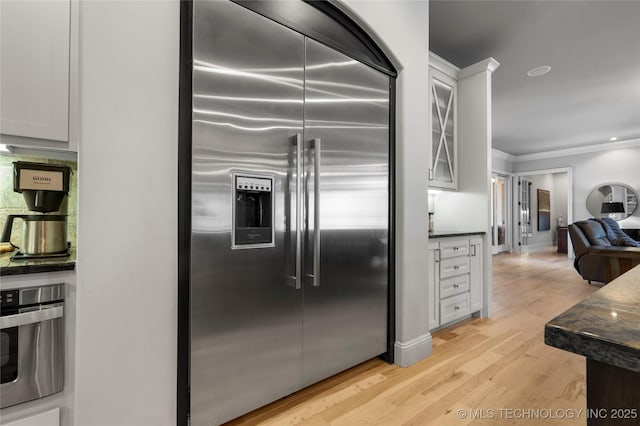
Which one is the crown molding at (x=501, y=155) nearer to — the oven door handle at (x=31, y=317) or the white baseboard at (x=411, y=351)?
the white baseboard at (x=411, y=351)

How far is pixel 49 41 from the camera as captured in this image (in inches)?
43.6

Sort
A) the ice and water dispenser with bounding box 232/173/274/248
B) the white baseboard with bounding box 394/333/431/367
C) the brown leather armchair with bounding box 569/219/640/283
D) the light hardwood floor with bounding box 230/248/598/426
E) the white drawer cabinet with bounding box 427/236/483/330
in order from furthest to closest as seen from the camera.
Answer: the brown leather armchair with bounding box 569/219/640/283
the white drawer cabinet with bounding box 427/236/483/330
the white baseboard with bounding box 394/333/431/367
the light hardwood floor with bounding box 230/248/598/426
the ice and water dispenser with bounding box 232/173/274/248

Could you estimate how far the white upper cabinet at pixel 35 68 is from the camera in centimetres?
105

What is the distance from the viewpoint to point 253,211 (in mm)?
1605

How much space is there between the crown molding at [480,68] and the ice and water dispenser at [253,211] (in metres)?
2.77

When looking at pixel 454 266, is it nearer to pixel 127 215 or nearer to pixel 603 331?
pixel 603 331

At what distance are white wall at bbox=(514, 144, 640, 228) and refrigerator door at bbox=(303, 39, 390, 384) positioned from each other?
26.8 feet

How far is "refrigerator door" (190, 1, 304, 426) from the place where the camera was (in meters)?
1.40

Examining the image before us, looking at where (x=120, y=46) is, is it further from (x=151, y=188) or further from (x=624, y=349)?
(x=624, y=349)

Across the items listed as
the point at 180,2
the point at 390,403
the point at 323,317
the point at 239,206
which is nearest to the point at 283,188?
the point at 239,206

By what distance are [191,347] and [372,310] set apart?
1200mm

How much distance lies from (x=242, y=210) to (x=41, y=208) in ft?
2.73

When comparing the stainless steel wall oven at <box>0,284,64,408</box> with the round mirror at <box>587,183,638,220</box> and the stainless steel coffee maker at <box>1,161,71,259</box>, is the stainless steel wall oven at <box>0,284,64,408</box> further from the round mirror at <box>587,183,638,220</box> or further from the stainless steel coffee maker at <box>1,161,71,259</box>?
the round mirror at <box>587,183,638,220</box>

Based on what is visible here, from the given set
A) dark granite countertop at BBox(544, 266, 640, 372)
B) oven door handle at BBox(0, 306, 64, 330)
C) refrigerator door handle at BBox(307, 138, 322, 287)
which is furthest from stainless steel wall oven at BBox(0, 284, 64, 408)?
dark granite countertop at BBox(544, 266, 640, 372)
